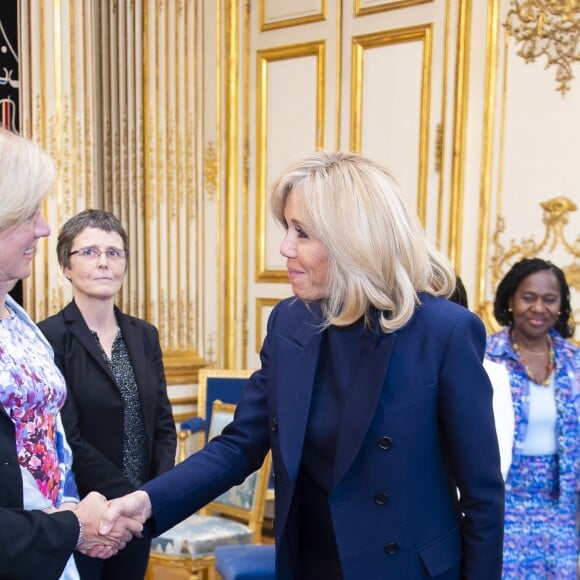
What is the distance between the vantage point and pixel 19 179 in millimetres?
1422

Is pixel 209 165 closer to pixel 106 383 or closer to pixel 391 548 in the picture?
pixel 106 383

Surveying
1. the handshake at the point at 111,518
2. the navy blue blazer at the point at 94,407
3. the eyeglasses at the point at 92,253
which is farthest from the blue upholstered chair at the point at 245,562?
the eyeglasses at the point at 92,253

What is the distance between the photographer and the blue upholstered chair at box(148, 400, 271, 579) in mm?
3125

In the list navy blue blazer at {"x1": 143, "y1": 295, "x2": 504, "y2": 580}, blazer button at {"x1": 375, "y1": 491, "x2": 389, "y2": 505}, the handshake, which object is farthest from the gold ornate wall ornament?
the handshake

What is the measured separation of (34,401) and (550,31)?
330 centimetres

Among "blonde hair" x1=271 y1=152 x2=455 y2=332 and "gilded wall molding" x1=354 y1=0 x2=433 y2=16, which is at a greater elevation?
"gilded wall molding" x1=354 y1=0 x2=433 y2=16

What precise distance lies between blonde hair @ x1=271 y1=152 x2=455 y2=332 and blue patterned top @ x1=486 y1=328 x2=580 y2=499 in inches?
54.5

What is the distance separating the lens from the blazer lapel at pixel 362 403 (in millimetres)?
1335

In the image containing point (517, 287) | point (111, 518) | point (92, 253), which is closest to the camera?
point (111, 518)

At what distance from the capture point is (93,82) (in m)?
4.10

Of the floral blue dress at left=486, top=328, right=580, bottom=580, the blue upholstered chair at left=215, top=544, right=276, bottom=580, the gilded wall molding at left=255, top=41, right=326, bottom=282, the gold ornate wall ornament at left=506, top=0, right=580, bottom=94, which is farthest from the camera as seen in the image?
the gilded wall molding at left=255, top=41, right=326, bottom=282

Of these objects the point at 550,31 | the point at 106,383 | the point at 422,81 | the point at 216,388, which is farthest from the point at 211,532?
the point at 550,31

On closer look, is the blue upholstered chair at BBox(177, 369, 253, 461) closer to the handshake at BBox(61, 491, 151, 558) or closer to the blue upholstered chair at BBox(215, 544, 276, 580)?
the blue upholstered chair at BBox(215, 544, 276, 580)

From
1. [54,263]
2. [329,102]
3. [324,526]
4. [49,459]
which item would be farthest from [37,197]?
[329,102]
